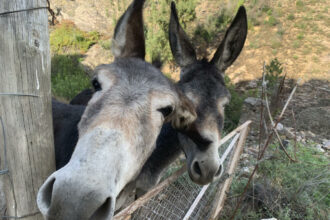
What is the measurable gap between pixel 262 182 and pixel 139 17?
3.76 meters

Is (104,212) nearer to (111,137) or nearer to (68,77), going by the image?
(111,137)

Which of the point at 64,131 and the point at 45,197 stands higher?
the point at 45,197

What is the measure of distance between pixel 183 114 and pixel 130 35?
96 cm

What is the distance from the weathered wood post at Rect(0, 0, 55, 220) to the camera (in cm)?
136

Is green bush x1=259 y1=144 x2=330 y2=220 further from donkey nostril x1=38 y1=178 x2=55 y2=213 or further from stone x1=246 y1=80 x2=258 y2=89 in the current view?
stone x1=246 y1=80 x2=258 y2=89

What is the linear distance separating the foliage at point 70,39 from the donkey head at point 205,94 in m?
13.0

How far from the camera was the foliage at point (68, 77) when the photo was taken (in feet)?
30.5

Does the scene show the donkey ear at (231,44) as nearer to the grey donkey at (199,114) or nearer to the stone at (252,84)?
the grey donkey at (199,114)

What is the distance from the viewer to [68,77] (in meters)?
11.1

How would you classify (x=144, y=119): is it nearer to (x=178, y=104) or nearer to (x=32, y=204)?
(x=178, y=104)

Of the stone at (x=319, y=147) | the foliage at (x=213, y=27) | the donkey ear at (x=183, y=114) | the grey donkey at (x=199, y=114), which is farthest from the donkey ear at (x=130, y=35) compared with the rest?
the foliage at (x=213, y=27)

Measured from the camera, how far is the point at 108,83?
1.67m

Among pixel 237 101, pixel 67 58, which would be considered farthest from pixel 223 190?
pixel 67 58

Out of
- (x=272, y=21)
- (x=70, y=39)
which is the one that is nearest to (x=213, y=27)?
(x=272, y=21)
